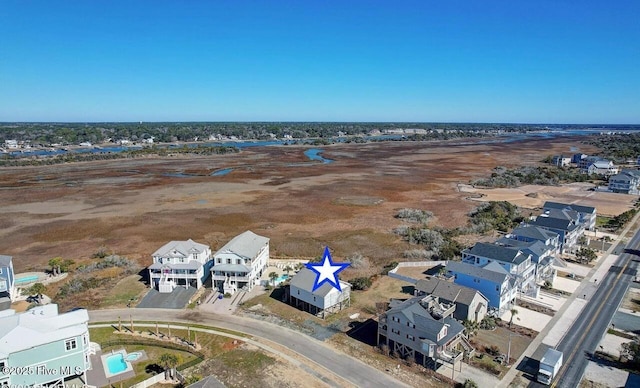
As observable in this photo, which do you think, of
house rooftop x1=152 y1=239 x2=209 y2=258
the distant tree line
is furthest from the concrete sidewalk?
the distant tree line

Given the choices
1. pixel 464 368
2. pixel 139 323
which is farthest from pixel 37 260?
pixel 464 368

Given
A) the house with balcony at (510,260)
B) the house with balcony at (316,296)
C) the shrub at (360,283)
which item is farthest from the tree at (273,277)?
the house with balcony at (510,260)

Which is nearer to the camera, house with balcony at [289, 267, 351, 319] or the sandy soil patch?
house with balcony at [289, 267, 351, 319]

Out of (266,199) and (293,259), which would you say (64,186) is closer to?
(266,199)

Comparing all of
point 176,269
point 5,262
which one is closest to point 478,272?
point 176,269

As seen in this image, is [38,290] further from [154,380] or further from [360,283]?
[360,283]

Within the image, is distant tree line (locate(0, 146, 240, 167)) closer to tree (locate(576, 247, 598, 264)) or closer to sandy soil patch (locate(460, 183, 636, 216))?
sandy soil patch (locate(460, 183, 636, 216))
